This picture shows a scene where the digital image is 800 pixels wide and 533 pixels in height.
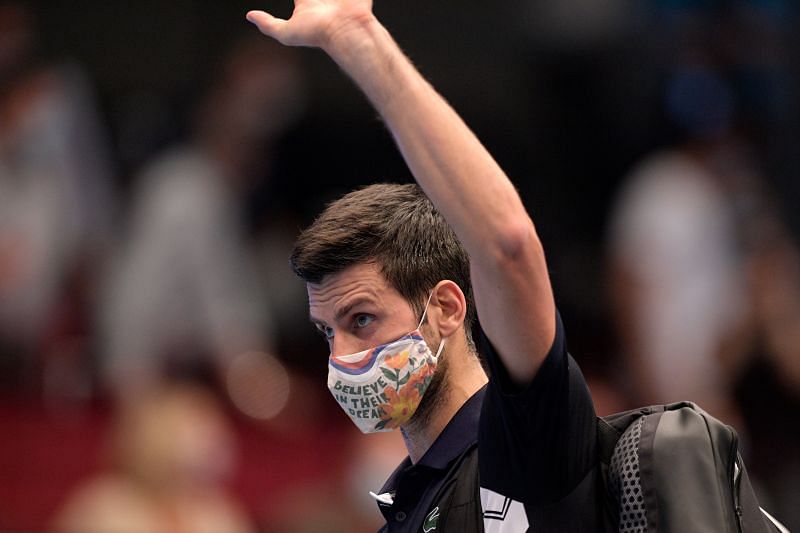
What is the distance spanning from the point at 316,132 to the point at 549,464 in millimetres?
7508

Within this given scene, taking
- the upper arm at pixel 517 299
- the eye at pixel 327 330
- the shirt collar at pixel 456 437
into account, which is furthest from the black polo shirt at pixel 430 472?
the upper arm at pixel 517 299

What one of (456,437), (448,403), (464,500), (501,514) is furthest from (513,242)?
(448,403)

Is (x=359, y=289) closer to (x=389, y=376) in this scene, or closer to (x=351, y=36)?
(x=389, y=376)

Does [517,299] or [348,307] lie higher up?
[348,307]

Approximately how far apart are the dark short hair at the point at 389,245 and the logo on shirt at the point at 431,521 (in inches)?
20.4

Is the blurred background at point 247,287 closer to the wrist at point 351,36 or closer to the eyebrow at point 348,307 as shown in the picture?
the eyebrow at point 348,307

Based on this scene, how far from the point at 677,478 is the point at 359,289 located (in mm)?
1016

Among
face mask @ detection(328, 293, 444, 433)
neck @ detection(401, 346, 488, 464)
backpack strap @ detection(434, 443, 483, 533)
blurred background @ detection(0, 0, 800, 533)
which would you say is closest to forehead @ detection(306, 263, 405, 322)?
face mask @ detection(328, 293, 444, 433)

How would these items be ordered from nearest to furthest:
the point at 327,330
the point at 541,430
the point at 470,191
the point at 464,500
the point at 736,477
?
the point at 470,191 < the point at 541,430 < the point at 736,477 < the point at 464,500 < the point at 327,330

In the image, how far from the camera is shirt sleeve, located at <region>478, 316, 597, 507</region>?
271 centimetres

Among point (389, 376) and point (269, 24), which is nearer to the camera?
point (269, 24)

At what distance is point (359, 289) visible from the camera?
3445mm

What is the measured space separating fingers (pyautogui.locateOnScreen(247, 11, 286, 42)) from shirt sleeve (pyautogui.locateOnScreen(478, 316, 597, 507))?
72 centimetres

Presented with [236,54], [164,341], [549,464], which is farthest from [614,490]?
[236,54]
